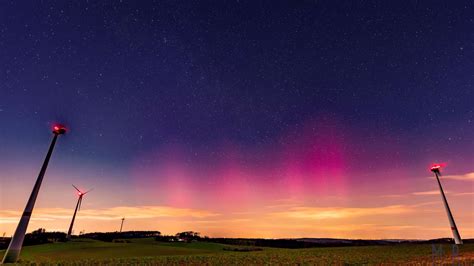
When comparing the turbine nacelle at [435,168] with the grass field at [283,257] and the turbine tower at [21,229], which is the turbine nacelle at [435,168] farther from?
the turbine tower at [21,229]

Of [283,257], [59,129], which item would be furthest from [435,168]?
[59,129]

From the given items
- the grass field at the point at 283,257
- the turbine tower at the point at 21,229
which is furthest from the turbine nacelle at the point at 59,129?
the grass field at the point at 283,257

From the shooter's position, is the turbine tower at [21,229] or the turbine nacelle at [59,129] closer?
the turbine tower at [21,229]

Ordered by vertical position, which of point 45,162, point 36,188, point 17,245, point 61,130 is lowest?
point 17,245

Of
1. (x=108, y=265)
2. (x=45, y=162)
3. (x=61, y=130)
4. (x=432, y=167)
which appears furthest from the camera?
(x=432, y=167)

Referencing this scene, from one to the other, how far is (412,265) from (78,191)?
5505 inches

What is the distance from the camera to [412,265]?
39969mm

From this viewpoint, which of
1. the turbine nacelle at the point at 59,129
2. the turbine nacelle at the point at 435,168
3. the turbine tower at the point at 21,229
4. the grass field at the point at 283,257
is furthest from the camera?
the turbine nacelle at the point at 435,168

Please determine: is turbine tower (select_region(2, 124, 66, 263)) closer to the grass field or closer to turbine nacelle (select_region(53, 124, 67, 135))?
the grass field

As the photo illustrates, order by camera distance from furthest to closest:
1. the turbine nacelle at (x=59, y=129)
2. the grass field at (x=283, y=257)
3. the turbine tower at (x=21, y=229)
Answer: the turbine nacelle at (x=59, y=129)
the turbine tower at (x=21, y=229)
the grass field at (x=283, y=257)

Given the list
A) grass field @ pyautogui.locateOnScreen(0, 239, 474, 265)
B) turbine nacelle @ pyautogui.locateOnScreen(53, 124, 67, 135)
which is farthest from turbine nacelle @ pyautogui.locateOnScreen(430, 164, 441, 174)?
turbine nacelle @ pyautogui.locateOnScreen(53, 124, 67, 135)

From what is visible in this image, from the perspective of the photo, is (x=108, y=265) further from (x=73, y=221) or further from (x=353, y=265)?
(x=73, y=221)

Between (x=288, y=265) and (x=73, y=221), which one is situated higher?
(x=73, y=221)

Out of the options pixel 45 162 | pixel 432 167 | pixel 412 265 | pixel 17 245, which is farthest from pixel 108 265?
pixel 432 167
